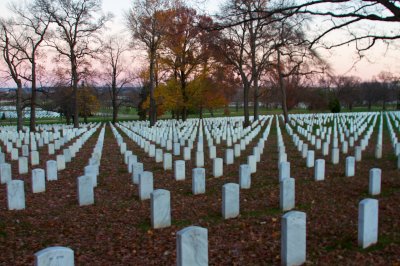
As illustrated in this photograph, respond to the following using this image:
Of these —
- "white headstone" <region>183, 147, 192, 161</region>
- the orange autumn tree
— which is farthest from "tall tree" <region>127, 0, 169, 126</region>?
"white headstone" <region>183, 147, 192, 161</region>

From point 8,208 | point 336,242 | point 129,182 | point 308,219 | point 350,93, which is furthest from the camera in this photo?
point 350,93

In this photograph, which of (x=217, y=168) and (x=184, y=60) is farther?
(x=184, y=60)

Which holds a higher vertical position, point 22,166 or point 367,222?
point 367,222

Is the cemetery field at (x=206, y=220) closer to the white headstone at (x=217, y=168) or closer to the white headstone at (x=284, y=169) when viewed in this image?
the white headstone at (x=217, y=168)

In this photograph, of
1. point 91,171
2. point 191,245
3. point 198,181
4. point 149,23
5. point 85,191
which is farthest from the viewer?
point 149,23

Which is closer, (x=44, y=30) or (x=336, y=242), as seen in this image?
(x=336, y=242)

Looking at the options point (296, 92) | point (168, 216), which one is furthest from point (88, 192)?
point (296, 92)

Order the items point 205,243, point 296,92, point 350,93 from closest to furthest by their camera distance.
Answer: point 205,243
point 296,92
point 350,93

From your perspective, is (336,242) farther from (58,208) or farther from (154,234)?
(58,208)

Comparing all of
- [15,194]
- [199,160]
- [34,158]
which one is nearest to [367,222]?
[15,194]

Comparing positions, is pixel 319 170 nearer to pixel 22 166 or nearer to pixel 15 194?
pixel 15 194

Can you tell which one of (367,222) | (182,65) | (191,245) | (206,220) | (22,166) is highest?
(182,65)

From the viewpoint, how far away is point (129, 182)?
9.79 metres

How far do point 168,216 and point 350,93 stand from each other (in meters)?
71.6
